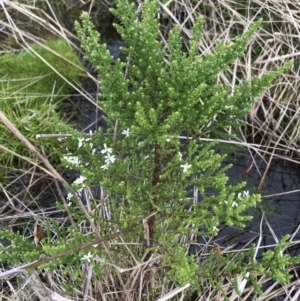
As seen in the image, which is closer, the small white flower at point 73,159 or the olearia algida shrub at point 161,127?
the olearia algida shrub at point 161,127

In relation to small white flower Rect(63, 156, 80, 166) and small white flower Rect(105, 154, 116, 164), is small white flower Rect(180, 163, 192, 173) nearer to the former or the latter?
small white flower Rect(105, 154, 116, 164)

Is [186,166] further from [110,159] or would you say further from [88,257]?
[88,257]

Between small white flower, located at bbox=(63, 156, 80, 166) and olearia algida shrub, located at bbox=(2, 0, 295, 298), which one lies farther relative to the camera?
small white flower, located at bbox=(63, 156, 80, 166)

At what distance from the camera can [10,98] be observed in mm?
2240

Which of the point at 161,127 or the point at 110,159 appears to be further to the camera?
the point at 110,159

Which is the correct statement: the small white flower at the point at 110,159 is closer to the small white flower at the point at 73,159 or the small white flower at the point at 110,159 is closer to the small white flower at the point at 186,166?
the small white flower at the point at 73,159

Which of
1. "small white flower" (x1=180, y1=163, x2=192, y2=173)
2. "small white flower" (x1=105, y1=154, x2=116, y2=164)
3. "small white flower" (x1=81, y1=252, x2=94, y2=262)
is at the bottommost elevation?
"small white flower" (x1=81, y1=252, x2=94, y2=262)

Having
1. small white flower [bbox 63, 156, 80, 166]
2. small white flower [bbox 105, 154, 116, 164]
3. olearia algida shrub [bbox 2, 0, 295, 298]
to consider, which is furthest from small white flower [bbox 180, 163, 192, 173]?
small white flower [bbox 63, 156, 80, 166]

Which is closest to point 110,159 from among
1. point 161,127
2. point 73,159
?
point 73,159

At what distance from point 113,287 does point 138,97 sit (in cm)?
80

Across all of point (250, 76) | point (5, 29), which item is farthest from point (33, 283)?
point (5, 29)

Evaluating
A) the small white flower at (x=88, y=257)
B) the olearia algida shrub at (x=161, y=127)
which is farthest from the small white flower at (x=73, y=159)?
the small white flower at (x=88, y=257)

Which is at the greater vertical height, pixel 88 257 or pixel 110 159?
pixel 110 159

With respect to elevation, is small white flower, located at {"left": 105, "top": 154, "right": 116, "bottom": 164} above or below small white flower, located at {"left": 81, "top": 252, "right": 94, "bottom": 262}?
above
